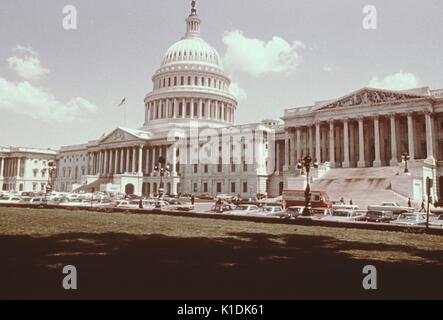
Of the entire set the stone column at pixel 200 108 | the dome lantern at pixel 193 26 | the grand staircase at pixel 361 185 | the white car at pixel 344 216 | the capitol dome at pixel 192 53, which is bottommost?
the white car at pixel 344 216

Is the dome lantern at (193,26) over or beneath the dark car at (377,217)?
over

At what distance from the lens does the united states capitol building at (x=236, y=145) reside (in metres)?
62.7

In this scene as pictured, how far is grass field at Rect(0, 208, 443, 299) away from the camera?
332 inches

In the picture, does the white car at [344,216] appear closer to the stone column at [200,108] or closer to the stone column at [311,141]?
the stone column at [311,141]

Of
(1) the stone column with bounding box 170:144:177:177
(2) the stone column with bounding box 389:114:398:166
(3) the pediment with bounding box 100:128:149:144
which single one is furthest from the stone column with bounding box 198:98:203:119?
(2) the stone column with bounding box 389:114:398:166

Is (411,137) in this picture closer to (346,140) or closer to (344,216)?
(346,140)

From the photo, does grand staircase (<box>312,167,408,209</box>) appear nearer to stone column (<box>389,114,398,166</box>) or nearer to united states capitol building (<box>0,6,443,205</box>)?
united states capitol building (<box>0,6,443,205</box>)

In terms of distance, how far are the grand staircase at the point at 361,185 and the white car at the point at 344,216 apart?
17686mm

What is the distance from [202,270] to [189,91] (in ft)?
348

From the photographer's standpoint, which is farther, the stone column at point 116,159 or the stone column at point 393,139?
the stone column at point 116,159

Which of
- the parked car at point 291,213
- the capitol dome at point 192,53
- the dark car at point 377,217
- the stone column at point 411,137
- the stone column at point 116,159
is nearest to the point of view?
the dark car at point 377,217

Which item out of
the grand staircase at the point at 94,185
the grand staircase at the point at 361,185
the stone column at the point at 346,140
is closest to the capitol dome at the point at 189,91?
the grand staircase at the point at 94,185
